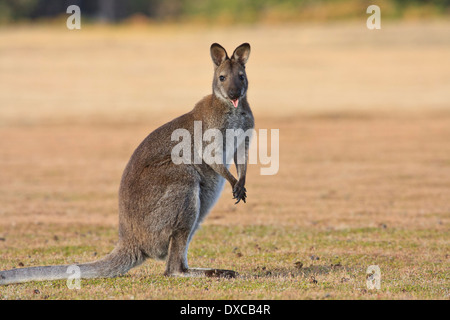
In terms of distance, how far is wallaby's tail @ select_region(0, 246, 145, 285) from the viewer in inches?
284

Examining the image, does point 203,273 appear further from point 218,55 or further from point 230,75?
point 218,55

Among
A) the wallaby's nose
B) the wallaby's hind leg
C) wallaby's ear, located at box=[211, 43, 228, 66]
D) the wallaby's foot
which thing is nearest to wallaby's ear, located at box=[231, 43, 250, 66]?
wallaby's ear, located at box=[211, 43, 228, 66]

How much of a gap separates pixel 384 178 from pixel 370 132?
29.3ft

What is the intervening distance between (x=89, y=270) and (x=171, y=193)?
3.74ft

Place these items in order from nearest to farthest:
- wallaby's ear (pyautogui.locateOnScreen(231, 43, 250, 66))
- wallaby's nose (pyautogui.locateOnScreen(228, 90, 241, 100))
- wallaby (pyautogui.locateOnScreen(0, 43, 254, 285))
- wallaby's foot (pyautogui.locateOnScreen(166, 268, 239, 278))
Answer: wallaby (pyautogui.locateOnScreen(0, 43, 254, 285))
wallaby's foot (pyautogui.locateOnScreen(166, 268, 239, 278))
wallaby's nose (pyautogui.locateOnScreen(228, 90, 241, 100))
wallaby's ear (pyautogui.locateOnScreen(231, 43, 250, 66))

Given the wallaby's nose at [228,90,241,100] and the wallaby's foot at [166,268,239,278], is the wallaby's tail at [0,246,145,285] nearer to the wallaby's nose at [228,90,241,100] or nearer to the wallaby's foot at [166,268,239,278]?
the wallaby's foot at [166,268,239,278]

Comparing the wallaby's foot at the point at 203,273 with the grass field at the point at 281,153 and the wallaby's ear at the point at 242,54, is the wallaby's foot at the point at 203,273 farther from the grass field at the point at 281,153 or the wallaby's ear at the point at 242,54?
the wallaby's ear at the point at 242,54

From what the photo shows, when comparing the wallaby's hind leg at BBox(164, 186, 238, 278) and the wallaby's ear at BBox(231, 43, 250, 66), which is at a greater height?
the wallaby's ear at BBox(231, 43, 250, 66)

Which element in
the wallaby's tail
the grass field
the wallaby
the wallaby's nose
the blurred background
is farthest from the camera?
the blurred background

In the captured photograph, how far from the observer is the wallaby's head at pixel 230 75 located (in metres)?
7.79

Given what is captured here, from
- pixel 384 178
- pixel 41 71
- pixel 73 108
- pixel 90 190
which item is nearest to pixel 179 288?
pixel 90 190

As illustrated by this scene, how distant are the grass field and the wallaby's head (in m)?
1.93

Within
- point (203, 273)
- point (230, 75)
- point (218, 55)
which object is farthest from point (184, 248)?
point (218, 55)

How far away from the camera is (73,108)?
31734mm
